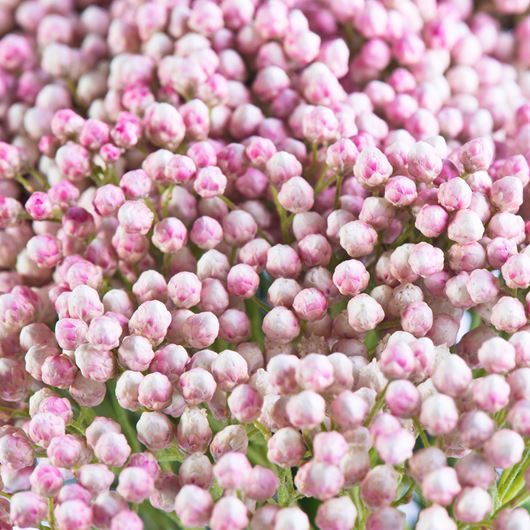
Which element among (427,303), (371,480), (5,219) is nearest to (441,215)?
(427,303)

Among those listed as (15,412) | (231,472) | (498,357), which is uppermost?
(498,357)

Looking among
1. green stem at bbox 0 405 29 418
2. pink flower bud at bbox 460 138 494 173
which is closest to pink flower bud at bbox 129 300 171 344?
green stem at bbox 0 405 29 418

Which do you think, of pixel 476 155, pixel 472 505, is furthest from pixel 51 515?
pixel 476 155

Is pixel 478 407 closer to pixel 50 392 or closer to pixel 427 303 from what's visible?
pixel 427 303

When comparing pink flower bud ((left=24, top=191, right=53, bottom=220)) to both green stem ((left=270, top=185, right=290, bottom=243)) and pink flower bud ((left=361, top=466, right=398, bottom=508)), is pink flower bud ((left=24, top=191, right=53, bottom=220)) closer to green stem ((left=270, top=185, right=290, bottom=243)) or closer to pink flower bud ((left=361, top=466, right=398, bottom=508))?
green stem ((left=270, top=185, right=290, bottom=243))

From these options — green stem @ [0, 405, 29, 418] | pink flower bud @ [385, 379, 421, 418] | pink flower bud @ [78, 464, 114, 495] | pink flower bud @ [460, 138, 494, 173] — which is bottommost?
green stem @ [0, 405, 29, 418]

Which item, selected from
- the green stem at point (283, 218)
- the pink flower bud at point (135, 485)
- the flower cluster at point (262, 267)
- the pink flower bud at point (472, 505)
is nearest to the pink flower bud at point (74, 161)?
the flower cluster at point (262, 267)

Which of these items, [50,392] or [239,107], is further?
[239,107]

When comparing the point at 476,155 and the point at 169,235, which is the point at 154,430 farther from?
the point at 476,155
